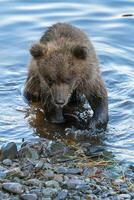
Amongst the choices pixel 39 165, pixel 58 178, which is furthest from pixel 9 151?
pixel 58 178

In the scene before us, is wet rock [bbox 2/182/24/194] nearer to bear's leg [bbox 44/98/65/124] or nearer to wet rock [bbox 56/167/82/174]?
wet rock [bbox 56/167/82/174]

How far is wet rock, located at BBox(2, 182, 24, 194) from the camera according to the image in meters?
7.24

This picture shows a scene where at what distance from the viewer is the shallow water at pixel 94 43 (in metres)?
9.66

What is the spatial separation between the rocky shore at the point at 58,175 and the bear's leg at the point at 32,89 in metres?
2.02

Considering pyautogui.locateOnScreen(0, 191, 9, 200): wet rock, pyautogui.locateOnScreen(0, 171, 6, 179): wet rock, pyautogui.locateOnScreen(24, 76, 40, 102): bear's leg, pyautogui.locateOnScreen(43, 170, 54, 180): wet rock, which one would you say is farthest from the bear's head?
pyautogui.locateOnScreen(0, 191, 9, 200): wet rock

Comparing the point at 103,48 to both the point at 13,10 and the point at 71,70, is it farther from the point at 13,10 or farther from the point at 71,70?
the point at 71,70

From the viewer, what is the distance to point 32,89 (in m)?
10.9

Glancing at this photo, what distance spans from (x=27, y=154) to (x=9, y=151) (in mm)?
204

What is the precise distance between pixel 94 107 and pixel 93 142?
0.84m

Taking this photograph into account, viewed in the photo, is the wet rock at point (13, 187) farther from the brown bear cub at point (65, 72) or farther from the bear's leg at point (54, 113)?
the bear's leg at point (54, 113)

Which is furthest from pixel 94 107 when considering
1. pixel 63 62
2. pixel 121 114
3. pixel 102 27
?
pixel 102 27

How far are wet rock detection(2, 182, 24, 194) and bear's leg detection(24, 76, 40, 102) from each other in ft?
11.0

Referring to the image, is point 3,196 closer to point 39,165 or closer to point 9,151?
point 39,165

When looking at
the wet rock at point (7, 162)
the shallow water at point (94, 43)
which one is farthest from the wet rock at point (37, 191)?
the shallow water at point (94, 43)
